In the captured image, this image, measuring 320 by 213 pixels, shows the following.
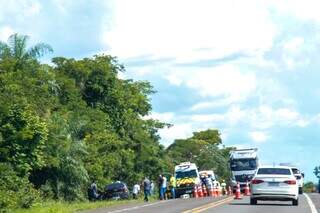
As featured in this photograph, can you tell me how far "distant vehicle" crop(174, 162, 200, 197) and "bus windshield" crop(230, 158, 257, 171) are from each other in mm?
6451

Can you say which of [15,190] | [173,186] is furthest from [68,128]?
[15,190]

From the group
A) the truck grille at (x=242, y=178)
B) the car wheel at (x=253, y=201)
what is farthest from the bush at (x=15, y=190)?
the truck grille at (x=242, y=178)

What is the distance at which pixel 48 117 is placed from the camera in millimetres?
45750

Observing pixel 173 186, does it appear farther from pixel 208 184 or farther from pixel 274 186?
pixel 274 186

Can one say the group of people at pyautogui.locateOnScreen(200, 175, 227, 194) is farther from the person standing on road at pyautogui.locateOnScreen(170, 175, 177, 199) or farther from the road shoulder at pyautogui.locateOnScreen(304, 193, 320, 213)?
the road shoulder at pyautogui.locateOnScreen(304, 193, 320, 213)

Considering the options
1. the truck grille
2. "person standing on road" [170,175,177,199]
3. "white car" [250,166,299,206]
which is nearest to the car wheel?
"white car" [250,166,299,206]

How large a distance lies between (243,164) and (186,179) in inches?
329

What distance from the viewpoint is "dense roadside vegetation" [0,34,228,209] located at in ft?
126

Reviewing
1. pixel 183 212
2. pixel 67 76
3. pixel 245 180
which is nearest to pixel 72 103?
pixel 67 76

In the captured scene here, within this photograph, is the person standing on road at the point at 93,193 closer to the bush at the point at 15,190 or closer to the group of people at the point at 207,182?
the bush at the point at 15,190

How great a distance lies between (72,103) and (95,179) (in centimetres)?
739

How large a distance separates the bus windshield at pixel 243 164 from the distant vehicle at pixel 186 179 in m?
6.45

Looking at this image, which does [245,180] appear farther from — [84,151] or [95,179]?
[84,151]

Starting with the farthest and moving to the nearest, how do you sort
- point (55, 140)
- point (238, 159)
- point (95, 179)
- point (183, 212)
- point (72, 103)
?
point (238, 159)
point (72, 103)
point (95, 179)
point (55, 140)
point (183, 212)
